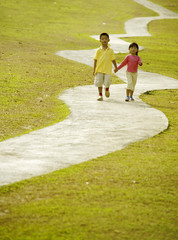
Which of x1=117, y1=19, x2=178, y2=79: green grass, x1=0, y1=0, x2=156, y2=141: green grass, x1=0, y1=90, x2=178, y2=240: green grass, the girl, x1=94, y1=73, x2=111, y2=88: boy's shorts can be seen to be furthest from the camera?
x1=117, y1=19, x2=178, y2=79: green grass

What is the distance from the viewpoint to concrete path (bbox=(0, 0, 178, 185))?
4.98 metres

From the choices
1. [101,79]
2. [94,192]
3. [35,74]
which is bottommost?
[35,74]

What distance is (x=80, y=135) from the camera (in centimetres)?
624

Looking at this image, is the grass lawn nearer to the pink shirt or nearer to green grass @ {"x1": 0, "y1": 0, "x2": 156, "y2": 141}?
green grass @ {"x1": 0, "y1": 0, "x2": 156, "y2": 141}

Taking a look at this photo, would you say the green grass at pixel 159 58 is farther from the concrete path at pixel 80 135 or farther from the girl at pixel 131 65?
the concrete path at pixel 80 135

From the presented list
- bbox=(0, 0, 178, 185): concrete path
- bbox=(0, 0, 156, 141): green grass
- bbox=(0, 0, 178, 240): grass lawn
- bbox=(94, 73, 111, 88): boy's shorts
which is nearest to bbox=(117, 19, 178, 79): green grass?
bbox=(0, 0, 156, 141): green grass

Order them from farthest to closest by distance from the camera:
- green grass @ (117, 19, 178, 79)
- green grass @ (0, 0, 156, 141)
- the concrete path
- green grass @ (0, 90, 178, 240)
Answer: green grass @ (117, 19, 178, 79) < green grass @ (0, 0, 156, 141) < the concrete path < green grass @ (0, 90, 178, 240)

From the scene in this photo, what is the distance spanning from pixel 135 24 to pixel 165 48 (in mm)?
16791

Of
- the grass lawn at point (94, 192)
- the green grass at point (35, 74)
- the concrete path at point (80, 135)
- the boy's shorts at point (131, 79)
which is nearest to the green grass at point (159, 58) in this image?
the green grass at point (35, 74)

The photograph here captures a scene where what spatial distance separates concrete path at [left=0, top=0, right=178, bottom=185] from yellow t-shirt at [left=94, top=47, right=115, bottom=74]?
2.20ft

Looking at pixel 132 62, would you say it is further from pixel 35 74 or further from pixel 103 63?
pixel 35 74

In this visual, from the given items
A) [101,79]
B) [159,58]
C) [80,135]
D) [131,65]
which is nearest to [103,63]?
[101,79]

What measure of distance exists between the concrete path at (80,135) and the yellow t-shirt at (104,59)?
26.4 inches

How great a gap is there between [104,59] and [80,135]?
3338 millimetres
